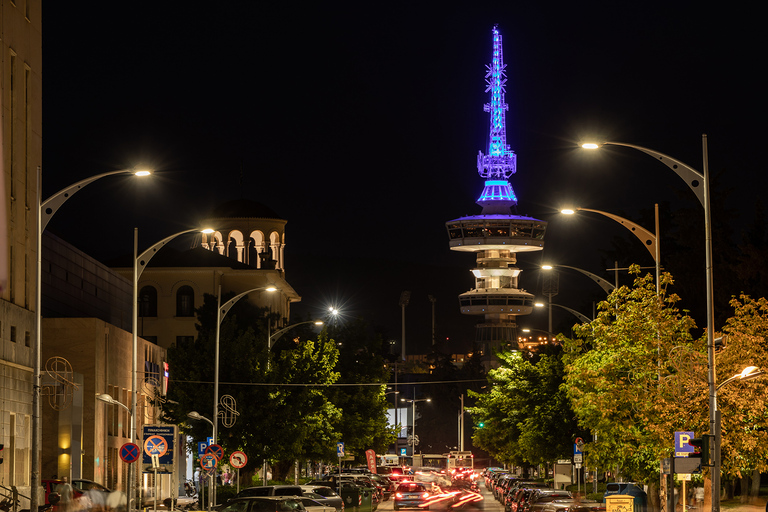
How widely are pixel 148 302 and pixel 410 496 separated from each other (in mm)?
53334

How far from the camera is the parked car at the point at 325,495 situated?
37.8 meters

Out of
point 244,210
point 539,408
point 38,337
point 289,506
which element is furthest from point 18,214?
point 244,210

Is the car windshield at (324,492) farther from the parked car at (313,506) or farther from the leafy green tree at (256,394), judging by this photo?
the leafy green tree at (256,394)

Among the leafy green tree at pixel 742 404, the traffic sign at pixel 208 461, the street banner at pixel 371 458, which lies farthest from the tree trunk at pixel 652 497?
the street banner at pixel 371 458

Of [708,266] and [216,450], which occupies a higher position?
[708,266]

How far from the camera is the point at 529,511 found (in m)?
34.8

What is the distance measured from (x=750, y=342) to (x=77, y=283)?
46674 millimetres

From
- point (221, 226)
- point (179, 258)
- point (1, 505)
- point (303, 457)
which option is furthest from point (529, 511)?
point (221, 226)

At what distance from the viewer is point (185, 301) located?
9881 cm

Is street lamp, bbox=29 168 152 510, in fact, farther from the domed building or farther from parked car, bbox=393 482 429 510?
the domed building

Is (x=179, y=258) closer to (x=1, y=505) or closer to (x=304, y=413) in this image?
(x=304, y=413)

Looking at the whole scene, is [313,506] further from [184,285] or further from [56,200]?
[184,285]

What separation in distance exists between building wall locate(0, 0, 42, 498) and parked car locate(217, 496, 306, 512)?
16856 mm

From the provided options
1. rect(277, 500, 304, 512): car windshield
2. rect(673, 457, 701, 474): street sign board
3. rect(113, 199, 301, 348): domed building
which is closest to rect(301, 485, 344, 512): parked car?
rect(277, 500, 304, 512): car windshield
